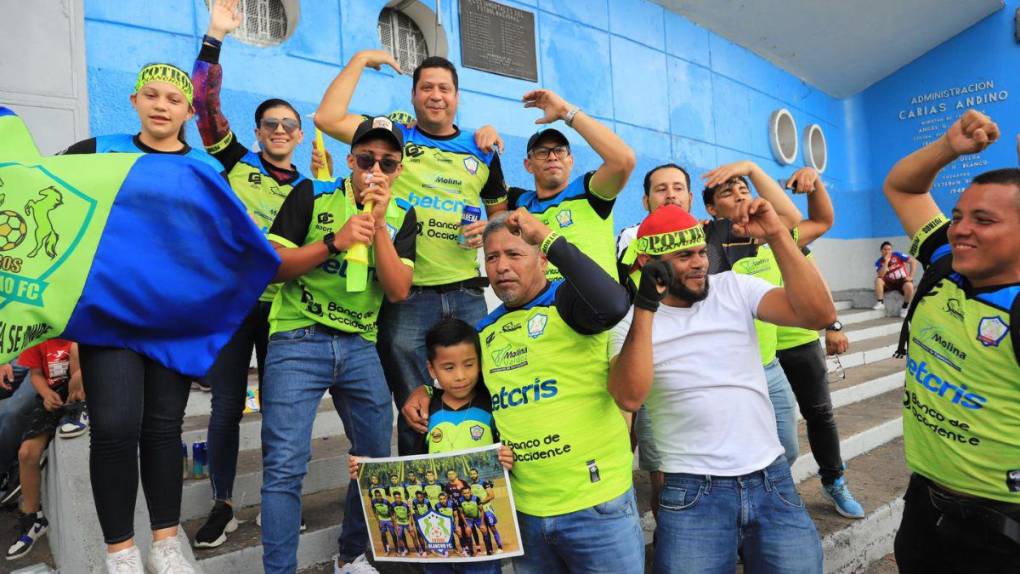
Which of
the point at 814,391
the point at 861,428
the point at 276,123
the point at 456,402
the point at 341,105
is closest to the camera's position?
the point at 456,402

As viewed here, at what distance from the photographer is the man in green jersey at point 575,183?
3035 millimetres

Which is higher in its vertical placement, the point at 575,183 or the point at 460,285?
the point at 575,183

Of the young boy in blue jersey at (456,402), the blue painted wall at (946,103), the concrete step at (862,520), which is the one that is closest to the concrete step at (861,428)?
the concrete step at (862,520)

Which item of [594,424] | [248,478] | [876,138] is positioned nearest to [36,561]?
[248,478]

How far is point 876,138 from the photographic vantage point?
15.9 metres

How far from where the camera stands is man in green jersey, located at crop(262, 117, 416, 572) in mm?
2475

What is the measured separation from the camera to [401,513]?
7.47 feet

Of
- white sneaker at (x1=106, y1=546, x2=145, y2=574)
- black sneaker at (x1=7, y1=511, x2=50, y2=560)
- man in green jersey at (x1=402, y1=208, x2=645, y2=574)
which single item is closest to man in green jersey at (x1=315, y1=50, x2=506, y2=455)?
man in green jersey at (x1=402, y1=208, x2=645, y2=574)

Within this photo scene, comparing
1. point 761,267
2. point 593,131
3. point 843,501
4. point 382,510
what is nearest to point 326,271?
point 382,510

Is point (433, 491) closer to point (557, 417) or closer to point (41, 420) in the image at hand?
point (557, 417)

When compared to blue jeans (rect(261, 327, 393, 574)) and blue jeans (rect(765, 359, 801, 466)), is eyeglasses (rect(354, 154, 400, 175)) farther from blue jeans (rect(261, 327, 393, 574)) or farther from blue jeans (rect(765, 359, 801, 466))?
blue jeans (rect(765, 359, 801, 466))

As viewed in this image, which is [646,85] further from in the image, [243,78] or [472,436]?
[472,436]

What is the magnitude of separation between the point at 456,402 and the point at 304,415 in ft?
2.10

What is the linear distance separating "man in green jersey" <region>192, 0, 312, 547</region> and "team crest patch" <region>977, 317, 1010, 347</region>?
2.67 metres
